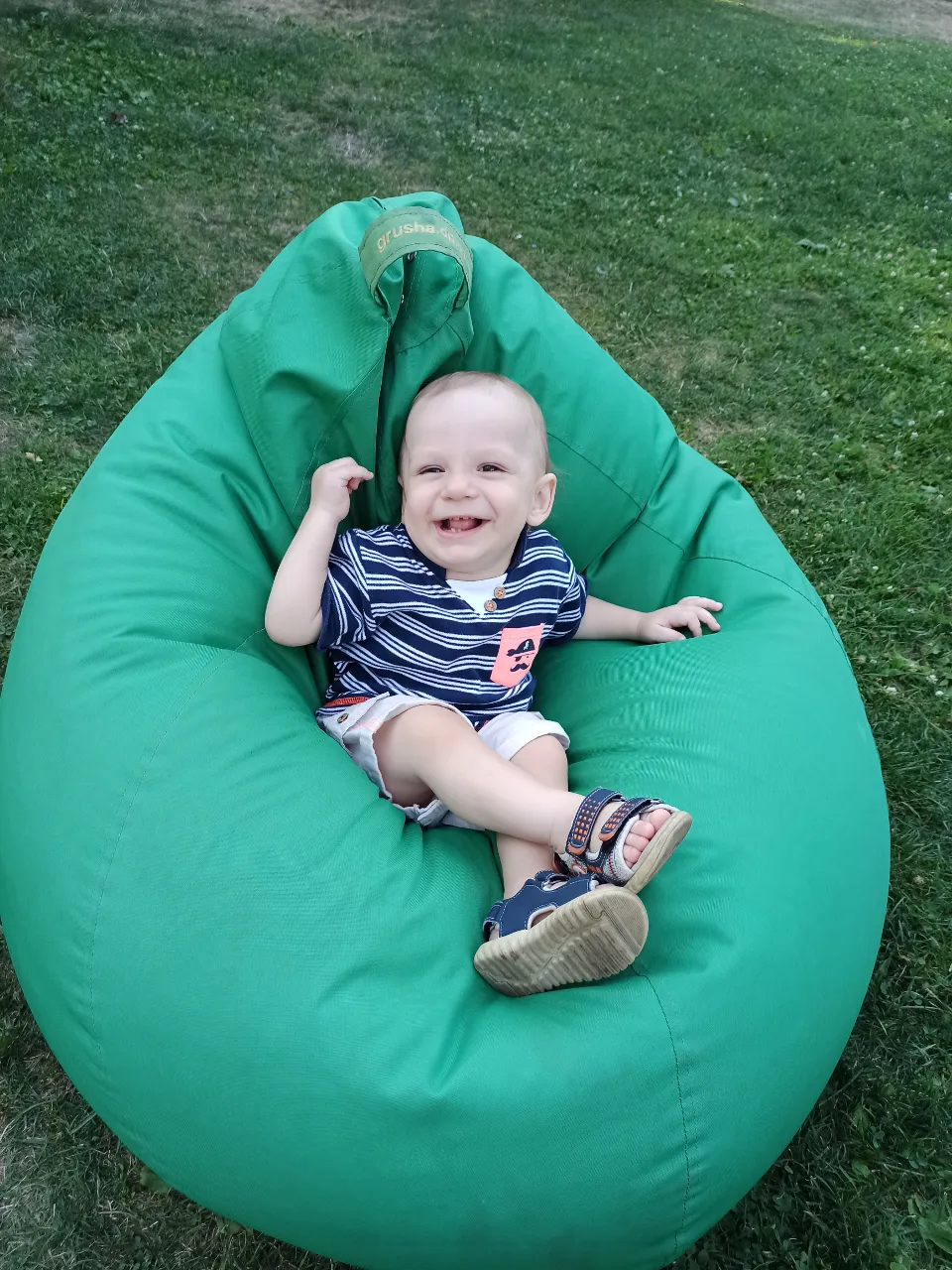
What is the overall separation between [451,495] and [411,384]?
1.21 ft

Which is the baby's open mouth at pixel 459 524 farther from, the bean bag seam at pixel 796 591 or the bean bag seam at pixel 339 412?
the bean bag seam at pixel 796 591

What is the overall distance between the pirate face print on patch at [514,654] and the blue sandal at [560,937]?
0.61 metres

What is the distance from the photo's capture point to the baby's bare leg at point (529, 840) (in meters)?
1.85

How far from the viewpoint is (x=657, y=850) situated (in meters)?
1.58

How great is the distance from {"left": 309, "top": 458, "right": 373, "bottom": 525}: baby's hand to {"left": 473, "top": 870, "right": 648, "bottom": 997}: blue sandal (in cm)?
87

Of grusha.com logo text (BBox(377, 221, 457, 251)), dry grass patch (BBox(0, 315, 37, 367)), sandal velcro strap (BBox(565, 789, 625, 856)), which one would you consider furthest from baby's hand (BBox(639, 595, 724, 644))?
dry grass patch (BBox(0, 315, 37, 367))

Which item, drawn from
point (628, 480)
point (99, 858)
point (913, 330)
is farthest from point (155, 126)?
point (99, 858)

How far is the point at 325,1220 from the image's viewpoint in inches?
57.7

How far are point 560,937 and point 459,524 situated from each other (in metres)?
0.96

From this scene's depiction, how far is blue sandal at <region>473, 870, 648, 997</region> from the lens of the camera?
4.82 feet

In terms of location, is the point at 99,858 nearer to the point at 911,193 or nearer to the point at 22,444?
the point at 22,444

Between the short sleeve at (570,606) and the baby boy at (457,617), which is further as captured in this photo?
the short sleeve at (570,606)

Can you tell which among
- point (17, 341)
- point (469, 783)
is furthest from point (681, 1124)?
point (17, 341)

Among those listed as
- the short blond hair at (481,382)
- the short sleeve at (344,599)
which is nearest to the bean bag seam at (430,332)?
the short blond hair at (481,382)
